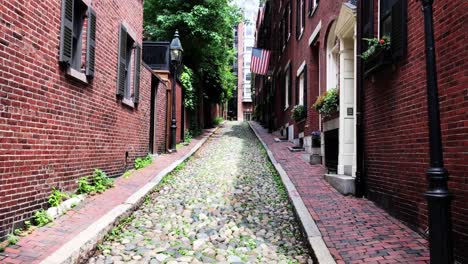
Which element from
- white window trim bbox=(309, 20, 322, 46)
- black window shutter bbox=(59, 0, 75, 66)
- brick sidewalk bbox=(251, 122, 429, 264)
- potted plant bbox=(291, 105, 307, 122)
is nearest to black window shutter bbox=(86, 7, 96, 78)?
black window shutter bbox=(59, 0, 75, 66)

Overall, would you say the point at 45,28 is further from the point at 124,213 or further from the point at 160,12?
the point at 160,12

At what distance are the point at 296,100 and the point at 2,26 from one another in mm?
12474

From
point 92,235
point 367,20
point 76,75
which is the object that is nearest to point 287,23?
point 367,20

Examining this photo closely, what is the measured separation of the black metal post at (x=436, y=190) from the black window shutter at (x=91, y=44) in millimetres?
5331

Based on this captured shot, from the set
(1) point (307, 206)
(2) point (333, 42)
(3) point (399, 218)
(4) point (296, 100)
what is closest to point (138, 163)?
(1) point (307, 206)

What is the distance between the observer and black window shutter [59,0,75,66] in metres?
5.74

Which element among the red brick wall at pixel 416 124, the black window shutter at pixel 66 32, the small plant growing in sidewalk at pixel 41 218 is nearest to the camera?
the red brick wall at pixel 416 124

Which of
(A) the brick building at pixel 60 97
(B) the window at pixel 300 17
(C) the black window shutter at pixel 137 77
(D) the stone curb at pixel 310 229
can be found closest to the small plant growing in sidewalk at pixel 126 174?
(A) the brick building at pixel 60 97

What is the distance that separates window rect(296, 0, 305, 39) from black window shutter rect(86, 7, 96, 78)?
961 centimetres

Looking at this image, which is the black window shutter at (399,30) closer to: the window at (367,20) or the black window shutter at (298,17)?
the window at (367,20)

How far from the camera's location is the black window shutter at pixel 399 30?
214 inches

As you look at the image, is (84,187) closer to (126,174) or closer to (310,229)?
(126,174)

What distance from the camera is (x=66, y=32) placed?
593cm

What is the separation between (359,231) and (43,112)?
4.37 metres
